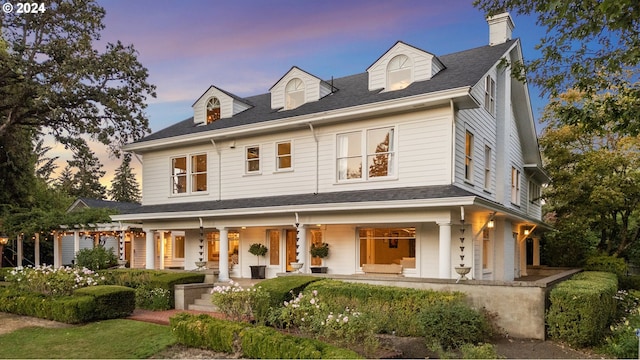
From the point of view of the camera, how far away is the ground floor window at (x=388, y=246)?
14523 millimetres

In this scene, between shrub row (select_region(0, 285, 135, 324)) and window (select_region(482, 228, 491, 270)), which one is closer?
shrub row (select_region(0, 285, 135, 324))

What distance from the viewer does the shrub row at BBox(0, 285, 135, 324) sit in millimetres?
11352

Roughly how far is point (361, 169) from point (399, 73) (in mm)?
3592

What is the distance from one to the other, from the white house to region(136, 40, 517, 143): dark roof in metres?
0.10

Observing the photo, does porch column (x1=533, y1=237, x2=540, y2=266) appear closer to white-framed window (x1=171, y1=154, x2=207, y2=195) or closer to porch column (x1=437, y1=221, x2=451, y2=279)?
porch column (x1=437, y1=221, x2=451, y2=279)

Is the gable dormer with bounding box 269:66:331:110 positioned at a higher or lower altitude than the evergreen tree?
higher

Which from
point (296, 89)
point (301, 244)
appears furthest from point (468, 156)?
point (296, 89)

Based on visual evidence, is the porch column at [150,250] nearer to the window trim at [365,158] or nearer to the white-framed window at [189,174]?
the white-framed window at [189,174]

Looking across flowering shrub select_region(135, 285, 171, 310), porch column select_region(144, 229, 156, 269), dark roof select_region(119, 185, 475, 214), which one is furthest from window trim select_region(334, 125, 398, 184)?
porch column select_region(144, 229, 156, 269)

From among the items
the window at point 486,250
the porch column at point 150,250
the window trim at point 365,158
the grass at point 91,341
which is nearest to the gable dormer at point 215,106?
the porch column at point 150,250

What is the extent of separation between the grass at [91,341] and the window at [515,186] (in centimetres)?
Result: 1538

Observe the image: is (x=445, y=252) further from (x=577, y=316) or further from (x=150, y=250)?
(x=150, y=250)

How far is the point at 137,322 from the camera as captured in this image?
11219mm

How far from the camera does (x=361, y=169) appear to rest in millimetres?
14828
